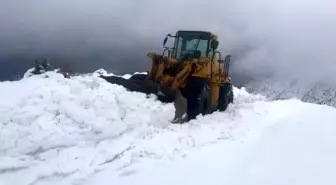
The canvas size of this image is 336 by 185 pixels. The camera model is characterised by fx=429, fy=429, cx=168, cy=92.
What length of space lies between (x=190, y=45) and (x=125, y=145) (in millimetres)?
6880

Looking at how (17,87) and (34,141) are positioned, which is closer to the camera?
(34,141)

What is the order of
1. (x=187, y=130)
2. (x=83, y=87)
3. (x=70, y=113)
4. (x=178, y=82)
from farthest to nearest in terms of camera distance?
(x=178, y=82)
(x=187, y=130)
(x=83, y=87)
(x=70, y=113)

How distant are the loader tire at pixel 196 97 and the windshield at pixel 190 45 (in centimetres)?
160

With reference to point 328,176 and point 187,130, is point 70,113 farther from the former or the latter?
point 328,176

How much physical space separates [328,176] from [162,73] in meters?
5.52

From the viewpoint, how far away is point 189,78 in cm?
1151

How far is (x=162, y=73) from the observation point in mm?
11445

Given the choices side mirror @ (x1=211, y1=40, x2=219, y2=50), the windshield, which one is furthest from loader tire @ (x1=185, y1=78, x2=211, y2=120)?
the windshield

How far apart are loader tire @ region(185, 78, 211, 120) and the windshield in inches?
63.0

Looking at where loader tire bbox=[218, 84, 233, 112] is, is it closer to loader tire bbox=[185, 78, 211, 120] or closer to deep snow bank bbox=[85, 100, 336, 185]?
loader tire bbox=[185, 78, 211, 120]

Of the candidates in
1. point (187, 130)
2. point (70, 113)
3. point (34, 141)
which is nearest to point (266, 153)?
point (187, 130)

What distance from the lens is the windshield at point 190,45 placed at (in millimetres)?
13000

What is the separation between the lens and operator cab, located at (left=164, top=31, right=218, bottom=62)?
1295 centimetres

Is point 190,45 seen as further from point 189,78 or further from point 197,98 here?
point 197,98
